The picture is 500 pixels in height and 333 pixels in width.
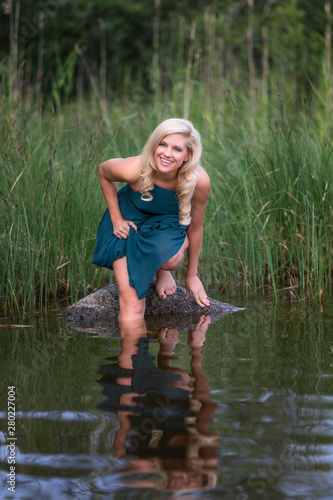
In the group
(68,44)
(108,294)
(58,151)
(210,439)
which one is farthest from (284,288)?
(68,44)

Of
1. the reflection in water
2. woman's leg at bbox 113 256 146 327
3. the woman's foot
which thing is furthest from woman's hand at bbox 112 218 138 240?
the reflection in water

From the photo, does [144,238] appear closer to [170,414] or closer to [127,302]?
[127,302]

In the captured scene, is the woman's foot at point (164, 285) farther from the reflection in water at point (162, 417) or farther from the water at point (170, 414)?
the reflection in water at point (162, 417)

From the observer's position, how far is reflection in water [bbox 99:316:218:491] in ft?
5.53

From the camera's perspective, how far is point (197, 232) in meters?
3.70

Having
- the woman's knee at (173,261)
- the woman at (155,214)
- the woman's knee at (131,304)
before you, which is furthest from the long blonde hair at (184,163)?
the woman's knee at (131,304)

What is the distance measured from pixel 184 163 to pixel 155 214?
1.35 ft

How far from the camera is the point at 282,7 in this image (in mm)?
12742

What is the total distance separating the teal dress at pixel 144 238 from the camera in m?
3.52

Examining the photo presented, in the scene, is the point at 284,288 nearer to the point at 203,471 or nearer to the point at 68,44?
the point at 203,471

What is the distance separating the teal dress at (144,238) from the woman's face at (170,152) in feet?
0.65

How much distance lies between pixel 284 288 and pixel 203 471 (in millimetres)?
2464

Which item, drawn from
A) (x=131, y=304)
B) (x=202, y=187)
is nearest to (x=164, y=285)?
(x=131, y=304)

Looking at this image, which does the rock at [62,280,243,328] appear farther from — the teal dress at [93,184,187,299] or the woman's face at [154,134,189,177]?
the woman's face at [154,134,189,177]
